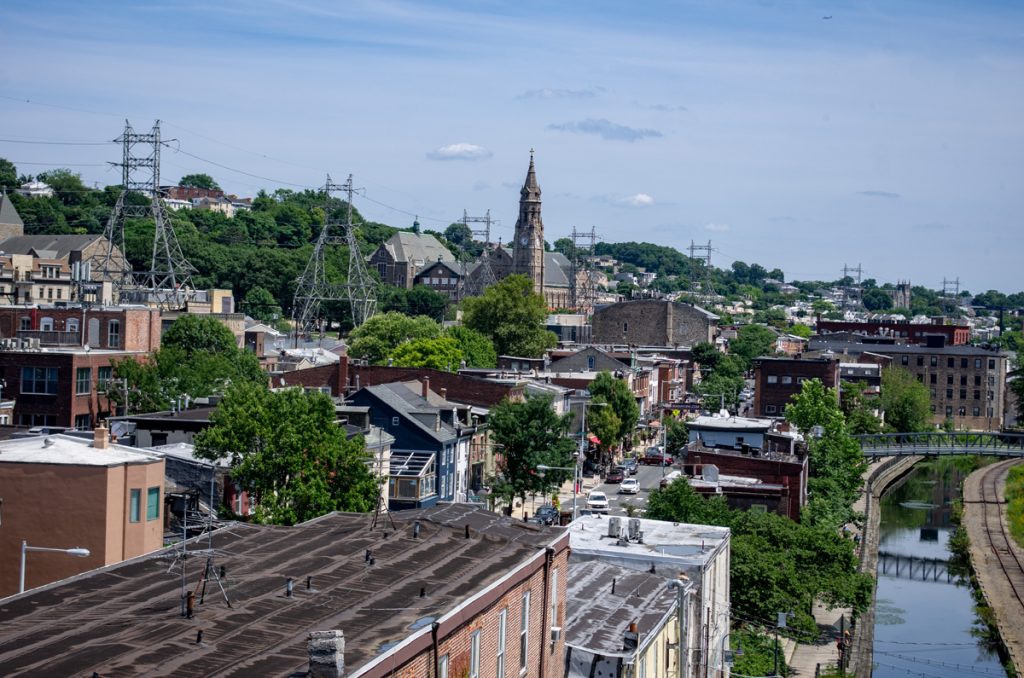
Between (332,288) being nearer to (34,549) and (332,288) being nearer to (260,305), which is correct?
(260,305)

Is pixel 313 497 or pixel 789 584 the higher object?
pixel 313 497

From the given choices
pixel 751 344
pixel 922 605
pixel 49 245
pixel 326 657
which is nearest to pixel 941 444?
Answer: pixel 751 344

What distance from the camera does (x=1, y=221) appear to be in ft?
539

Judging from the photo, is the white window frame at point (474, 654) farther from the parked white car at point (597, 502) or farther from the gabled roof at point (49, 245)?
the gabled roof at point (49, 245)

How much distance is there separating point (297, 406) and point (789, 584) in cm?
1621

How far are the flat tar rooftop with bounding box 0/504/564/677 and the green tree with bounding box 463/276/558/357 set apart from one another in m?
96.5

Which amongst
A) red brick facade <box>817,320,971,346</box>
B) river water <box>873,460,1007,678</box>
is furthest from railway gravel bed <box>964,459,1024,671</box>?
red brick facade <box>817,320,971,346</box>

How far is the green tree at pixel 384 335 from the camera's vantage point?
104375 mm

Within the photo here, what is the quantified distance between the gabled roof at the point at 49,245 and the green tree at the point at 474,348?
48015 mm

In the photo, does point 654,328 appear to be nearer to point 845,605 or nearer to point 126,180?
point 126,180

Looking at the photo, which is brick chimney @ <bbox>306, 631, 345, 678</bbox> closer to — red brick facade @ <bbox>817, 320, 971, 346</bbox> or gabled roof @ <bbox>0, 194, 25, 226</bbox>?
red brick facade @ <bbox>817, 320, 971, 346</bbox>

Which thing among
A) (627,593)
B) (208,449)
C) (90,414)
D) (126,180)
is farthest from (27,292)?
(627,593)

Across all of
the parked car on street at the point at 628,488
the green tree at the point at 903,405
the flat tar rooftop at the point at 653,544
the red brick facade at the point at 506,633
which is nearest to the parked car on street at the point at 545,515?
the parked car on street at the point at 628,488

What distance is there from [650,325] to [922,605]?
9290 cm
